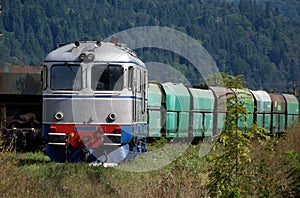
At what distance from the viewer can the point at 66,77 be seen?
17391 mm

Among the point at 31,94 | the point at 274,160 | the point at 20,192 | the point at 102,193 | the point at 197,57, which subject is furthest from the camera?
the point at 197,57

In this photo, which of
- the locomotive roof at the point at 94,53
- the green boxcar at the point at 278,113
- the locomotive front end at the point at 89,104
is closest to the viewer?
the locomotive front end at the point at 89,104

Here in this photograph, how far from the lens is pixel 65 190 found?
1250 centimetres

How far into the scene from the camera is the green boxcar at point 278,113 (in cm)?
3688

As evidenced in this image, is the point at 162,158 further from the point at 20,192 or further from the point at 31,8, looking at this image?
the point at 31,8

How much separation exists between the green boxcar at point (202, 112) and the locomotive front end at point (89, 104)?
10.7 m

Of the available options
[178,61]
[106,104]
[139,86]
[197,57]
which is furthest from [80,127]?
[197,57]

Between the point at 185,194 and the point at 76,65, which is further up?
the point at 76,65

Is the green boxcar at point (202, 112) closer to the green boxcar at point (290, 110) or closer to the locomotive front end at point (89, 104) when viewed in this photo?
the locomotive front end at point (89, 104)

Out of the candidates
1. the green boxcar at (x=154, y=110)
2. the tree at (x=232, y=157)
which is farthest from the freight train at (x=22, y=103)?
the tree at (x=232, y=157)

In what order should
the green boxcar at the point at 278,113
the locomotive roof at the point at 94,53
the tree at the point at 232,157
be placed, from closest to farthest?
the tree at the point at 232,157 → the locomotive roof at the point at 94,53 → the green boxcar at the point at 278,113

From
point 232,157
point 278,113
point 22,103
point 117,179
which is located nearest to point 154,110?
point 22,103

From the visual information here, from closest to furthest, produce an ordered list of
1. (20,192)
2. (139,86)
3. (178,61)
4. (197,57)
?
1. (20,192)
2. (139,86)
3. (178,61)
4. (197,57)

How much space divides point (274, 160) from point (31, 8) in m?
178
